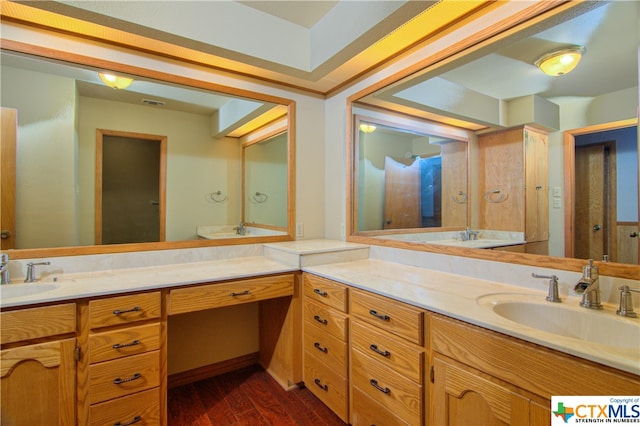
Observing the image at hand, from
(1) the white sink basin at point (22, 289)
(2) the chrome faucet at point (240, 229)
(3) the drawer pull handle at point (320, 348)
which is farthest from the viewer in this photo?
(2) the chrome faucet at point (240, 229)

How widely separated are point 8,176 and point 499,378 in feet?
8.09

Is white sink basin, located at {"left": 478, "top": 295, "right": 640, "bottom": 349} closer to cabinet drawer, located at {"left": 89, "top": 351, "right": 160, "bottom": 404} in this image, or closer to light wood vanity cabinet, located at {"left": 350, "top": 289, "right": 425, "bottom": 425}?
light wood vanity cabinet, located at {"left": 350, "top": 289, "right": 425, "bottom": 425}

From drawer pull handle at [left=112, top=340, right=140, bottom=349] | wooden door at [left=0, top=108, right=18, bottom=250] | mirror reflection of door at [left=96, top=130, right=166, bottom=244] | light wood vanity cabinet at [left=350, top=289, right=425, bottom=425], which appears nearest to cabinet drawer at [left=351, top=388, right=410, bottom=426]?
light wood vanity cabinet at [left=350, top=289, right=425, bottom=425]

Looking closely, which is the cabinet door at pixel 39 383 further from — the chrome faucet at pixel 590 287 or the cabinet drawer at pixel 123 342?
the chrome faucet at pixel 590 287

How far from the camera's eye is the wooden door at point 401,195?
219 centimetres

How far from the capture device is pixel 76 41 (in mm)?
1699

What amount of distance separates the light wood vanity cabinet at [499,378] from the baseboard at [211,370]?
5.24 ft

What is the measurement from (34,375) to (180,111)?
1649 millimetres

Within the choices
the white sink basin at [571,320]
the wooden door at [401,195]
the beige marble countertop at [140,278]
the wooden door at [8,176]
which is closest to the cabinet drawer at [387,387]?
the white sink basin at [571,320]

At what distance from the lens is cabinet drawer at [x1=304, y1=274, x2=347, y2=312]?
5.36 feet

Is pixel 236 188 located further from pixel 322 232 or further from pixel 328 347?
pixel 328 347

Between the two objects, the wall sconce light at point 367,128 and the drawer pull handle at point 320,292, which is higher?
the wall sconce light at point 367,128

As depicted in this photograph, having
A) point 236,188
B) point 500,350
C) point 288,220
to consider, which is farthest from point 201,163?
point 500,350

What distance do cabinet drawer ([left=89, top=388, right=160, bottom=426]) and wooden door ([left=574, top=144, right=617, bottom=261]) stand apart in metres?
2.07
